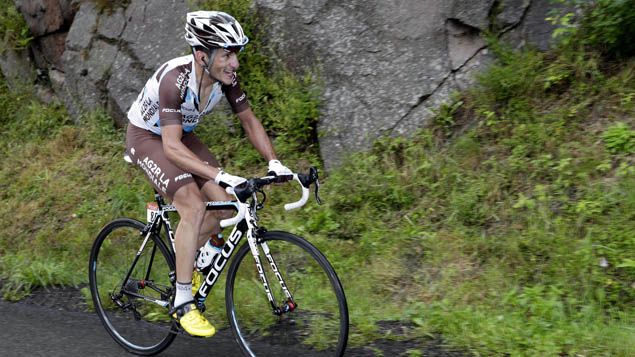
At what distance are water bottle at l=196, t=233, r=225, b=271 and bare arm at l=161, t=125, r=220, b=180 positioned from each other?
499mm

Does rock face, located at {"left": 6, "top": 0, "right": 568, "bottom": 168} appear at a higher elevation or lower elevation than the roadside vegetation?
Answer: higher

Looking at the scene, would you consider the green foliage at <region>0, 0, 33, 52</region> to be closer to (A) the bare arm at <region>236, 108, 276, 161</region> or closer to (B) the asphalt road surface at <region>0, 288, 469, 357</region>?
(B) the asphalt road surface at <region>0, 288, 469, 357</region>

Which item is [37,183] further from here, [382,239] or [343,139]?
[382,239]

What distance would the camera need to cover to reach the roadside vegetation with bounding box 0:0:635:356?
5070mm

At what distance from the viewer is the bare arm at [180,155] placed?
4.52 meters

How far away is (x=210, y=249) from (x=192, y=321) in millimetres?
472

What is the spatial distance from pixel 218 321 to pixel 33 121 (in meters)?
5.34

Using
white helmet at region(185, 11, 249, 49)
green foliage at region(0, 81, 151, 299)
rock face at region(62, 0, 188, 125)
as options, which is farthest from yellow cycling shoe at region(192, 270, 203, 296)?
rock face at region(62, 0, 188, 125)

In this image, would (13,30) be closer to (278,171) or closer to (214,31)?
(214,31)

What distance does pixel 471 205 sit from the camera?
621 cm

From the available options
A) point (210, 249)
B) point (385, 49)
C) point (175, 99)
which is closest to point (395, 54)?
point (385, 49)

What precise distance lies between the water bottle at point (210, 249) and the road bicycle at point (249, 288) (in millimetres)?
44

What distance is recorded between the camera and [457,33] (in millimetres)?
7328

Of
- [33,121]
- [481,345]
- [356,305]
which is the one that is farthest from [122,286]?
[33,121]
